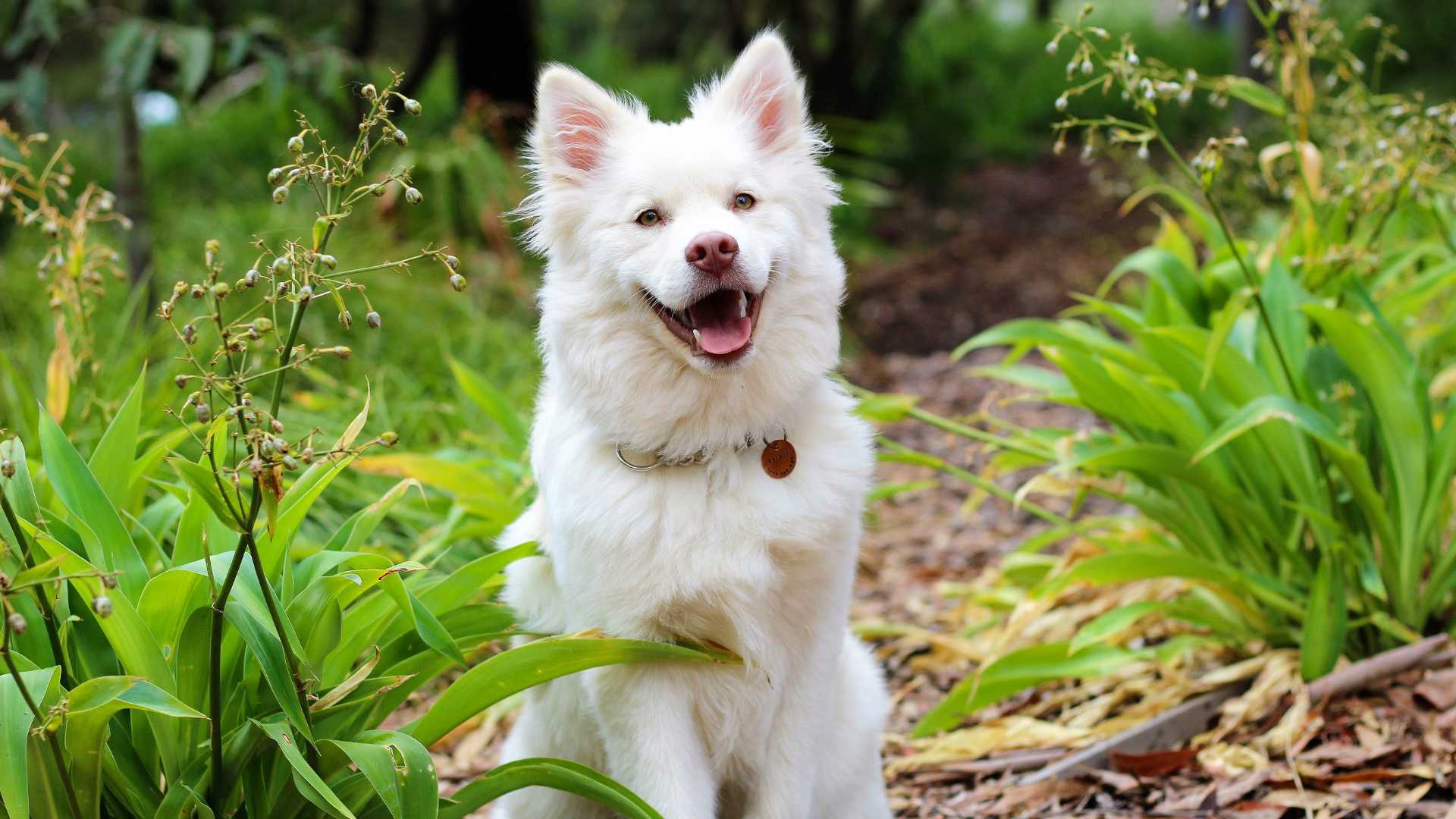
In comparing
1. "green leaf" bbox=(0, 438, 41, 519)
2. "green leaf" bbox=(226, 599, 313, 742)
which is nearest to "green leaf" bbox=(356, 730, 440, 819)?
"green leaf" bbox=(226, 599, 313, 742)

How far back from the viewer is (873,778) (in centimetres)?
256

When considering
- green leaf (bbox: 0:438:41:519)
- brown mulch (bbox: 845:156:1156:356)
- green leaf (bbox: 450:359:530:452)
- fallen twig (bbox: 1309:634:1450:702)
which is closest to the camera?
green leaf (bbox: 0:438:41:519)

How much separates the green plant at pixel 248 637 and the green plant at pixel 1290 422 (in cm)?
141

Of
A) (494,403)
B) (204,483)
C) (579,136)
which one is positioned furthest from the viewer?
(494,403)

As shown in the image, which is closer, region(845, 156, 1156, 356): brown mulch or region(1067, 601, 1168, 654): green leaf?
region(1067, 601, 1168, 654): green leaf

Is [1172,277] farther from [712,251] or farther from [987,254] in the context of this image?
[987,254]

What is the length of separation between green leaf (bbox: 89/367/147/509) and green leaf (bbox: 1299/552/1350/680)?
267 cm

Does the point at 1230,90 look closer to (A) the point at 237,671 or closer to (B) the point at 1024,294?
(A) the point at 237,671

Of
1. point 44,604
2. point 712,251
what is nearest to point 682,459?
point 712,251

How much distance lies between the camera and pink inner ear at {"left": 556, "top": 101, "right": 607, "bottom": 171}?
232 cm

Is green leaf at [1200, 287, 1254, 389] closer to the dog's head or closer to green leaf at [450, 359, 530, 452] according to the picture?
the dog's head

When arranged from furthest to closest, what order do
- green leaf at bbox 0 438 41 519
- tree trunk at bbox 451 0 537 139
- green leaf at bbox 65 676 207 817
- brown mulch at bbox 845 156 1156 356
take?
tree trunk at bbox 451 0 537 139 < brown mulch at bbox 845 156 1156 356 < green leaf at bbox 0 438 41 519 < green leaf at bbox 65 676 207 817

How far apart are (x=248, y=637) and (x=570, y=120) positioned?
1147 mm

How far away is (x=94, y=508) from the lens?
6.75 feet
